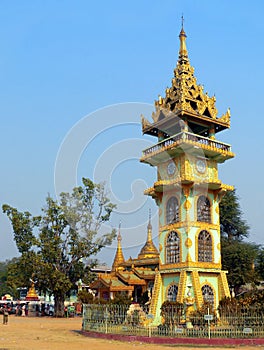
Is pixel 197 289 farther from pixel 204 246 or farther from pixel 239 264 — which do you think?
pixel 239 264

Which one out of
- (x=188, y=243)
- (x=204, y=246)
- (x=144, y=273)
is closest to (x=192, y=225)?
(x=188, y=243)

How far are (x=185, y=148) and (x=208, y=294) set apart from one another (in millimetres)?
9182

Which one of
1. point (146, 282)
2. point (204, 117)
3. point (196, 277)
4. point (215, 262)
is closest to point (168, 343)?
point (196, 277)

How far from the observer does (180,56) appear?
3244 centimetres

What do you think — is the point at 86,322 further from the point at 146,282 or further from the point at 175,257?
the point at 146,282

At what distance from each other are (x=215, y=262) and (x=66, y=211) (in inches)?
691

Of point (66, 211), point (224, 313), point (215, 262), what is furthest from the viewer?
point (66, 211)

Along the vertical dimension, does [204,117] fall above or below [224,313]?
above

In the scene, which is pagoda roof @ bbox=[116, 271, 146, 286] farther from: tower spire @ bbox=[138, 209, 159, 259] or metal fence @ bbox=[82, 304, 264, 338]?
metal fence @ bbox=[82, 304, 264, 338]

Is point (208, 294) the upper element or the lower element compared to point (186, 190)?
lower

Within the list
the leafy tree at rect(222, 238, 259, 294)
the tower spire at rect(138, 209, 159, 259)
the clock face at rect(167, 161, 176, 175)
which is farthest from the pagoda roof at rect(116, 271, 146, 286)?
the clock face at rect(167, 161, 176, 175)

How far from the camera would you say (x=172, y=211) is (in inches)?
1128

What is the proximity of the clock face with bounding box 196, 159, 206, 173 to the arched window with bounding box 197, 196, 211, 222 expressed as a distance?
1782mm

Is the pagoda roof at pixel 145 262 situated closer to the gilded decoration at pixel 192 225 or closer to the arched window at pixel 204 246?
the gilded decoration at pixel 192 225
